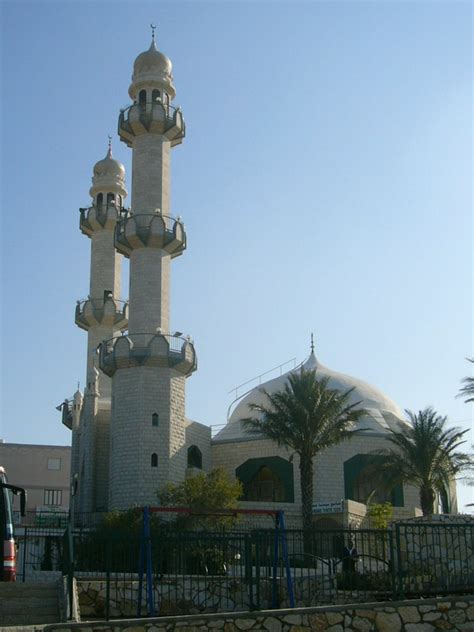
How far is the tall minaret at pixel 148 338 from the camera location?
33.5 m

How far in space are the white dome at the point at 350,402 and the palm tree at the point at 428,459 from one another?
271 inches

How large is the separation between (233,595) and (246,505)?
19314 mm

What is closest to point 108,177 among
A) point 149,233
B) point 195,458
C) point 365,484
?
point 149,233

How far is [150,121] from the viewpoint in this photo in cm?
3834

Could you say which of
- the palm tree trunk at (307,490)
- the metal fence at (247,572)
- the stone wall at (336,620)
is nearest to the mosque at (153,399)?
the palm tree trunk at (307,490)

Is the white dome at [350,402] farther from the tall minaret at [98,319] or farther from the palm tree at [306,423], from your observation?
the palm tree at [306,423]

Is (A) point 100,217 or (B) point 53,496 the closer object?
(A) point 100,217

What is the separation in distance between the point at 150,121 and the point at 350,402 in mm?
15883

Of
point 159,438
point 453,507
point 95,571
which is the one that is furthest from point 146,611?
point 453,507

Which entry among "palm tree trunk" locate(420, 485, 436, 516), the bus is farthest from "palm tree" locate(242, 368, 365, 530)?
the bus

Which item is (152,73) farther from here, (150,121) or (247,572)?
(247,572)

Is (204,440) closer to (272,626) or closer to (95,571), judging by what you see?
(95,571)

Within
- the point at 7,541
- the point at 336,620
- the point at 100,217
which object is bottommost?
the point at 336,620

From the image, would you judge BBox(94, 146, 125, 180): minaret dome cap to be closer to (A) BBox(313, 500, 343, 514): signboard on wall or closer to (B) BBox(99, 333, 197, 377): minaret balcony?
(B) BBox(99, 333, 197, 377): minaret balcony
